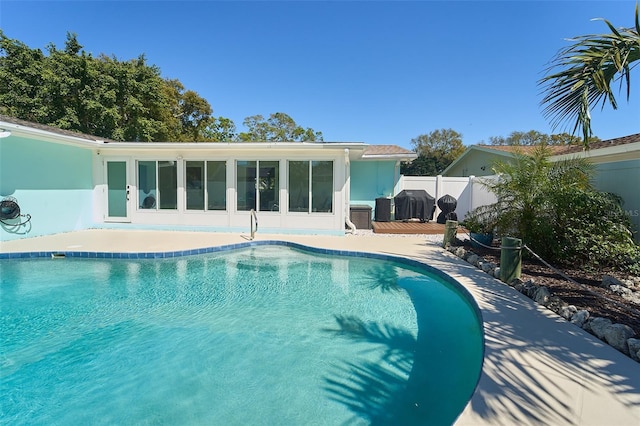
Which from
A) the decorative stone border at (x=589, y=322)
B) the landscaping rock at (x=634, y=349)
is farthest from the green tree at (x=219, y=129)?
the landscaping rock at (x=634, y=349)

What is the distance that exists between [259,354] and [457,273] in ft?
13.6

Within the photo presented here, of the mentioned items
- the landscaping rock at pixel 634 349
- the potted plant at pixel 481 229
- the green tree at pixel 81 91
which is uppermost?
the green tree at pixel 81 91

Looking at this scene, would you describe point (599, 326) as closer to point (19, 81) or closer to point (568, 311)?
point (568, 311)

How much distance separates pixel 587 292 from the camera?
184 inches

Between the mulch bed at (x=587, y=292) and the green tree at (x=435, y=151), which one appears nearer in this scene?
the mulch bed at (x=587, y=292)

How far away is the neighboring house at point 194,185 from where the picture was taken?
33.3 ft

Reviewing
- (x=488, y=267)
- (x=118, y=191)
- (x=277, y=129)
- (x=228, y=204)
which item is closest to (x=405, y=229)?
(x=488, y=267)

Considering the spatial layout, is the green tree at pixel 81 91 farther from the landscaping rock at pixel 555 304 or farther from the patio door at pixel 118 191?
the landscaping rock at pixel 555 304

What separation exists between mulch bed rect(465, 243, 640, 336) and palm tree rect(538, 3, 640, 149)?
7.30 feet

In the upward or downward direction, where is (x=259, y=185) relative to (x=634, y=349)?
upward

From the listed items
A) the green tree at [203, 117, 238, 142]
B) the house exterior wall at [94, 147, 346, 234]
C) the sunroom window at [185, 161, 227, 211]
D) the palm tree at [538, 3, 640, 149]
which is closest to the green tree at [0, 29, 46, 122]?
the green tree at [203, 117, 238, 142]

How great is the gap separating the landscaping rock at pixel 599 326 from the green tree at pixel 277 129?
35.1m

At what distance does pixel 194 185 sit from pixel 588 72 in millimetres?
10614

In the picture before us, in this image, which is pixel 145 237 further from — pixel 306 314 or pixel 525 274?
pixel 525 274
